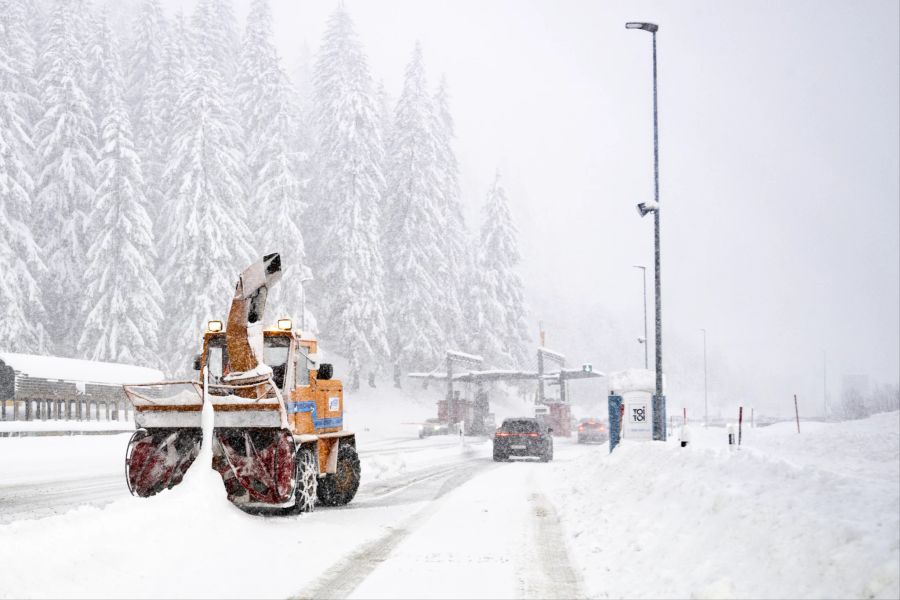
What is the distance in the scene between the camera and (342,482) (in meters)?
13.2

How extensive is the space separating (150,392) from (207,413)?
195 cm

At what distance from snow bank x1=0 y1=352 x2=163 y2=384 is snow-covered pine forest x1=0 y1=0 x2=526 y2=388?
611 cm

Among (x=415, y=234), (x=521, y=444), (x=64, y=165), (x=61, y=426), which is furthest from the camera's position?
(x=415, y=234)

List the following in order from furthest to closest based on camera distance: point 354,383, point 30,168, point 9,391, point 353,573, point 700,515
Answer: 1. point 354,383
2. point 30,168
3. point 9,391
4. point 700,515
5. point 353,573

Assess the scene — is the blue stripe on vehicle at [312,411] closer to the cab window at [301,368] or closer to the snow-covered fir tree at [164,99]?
the cab window at [301,368]

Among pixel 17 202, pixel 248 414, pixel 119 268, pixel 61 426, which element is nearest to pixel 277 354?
pixel 248 414

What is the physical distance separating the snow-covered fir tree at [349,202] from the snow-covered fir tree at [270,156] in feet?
9.72

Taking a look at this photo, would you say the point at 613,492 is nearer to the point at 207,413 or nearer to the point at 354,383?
the point at 207,413

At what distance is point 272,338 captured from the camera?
39.3 ft

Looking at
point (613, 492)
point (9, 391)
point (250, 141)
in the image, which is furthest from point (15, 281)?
point (613, 492)

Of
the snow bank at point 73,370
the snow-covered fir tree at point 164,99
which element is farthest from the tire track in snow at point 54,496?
the snow-covered fir tree at point 164,99

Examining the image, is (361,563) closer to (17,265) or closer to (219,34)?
(17,265)

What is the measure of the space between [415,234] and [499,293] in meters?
10.4

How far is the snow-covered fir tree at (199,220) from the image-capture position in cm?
3975
